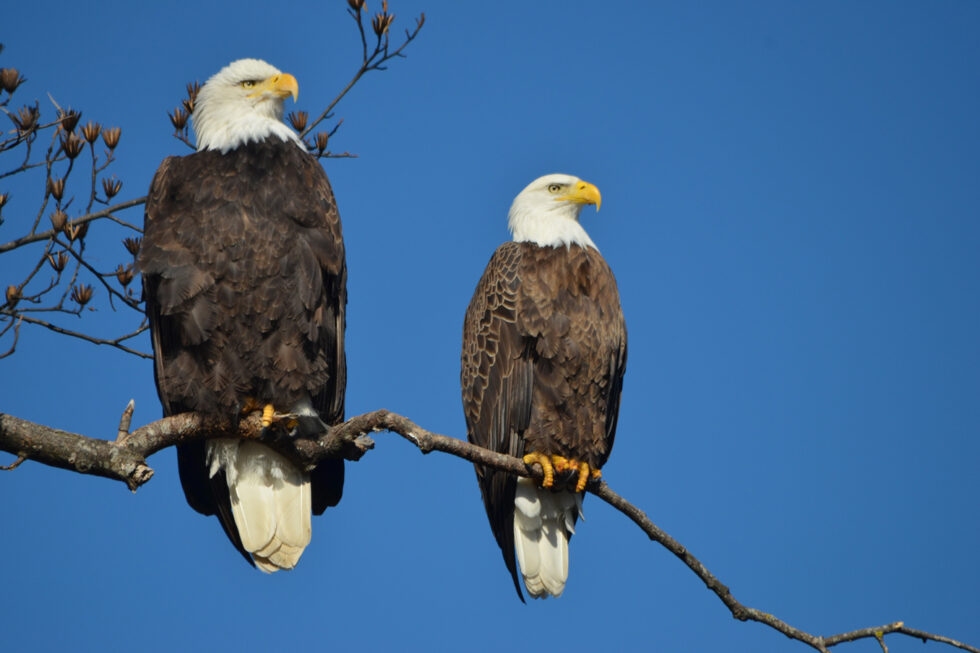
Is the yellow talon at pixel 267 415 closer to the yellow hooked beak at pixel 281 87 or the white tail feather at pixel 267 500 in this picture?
the white tail feather at pixel 267 500

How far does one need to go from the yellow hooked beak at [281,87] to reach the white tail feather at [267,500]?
1.81 m

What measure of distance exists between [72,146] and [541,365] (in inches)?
96.8

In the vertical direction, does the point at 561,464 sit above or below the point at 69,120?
below

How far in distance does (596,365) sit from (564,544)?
0.98 metres

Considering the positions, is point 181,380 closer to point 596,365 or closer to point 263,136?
point 263,136

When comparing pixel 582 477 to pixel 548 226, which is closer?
pixel 582 477

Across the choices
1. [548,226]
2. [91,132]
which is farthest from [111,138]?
[548,226]

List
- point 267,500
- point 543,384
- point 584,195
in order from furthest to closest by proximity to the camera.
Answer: point 584,195 → point 543,384 → point 267,500

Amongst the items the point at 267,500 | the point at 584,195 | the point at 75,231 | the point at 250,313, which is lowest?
the point at 267,500

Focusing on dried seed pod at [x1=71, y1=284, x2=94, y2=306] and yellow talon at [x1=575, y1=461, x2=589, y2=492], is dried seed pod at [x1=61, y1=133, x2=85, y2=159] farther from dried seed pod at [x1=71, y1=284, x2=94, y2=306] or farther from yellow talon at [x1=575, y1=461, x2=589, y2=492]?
yellow talon at [x1=575, y1=461, x2=589, y2=492]

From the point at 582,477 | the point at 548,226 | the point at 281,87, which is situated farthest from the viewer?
the point at 548,226

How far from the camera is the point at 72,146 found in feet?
15.9

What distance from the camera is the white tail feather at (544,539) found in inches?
216

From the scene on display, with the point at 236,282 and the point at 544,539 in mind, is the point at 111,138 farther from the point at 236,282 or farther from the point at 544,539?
the point at 544,539
